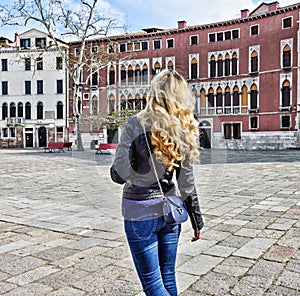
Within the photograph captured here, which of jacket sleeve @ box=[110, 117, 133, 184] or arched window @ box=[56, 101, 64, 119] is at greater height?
arched window @ box=[56, 101, 64, 119]

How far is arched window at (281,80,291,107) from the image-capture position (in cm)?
3123

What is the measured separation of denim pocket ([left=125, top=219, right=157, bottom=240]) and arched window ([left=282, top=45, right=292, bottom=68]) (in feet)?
106

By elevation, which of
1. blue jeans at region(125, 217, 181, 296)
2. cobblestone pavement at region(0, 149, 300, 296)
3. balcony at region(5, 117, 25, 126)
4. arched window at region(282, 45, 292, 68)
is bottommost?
cobblestone pavement at region(0, 149, 300, 296)

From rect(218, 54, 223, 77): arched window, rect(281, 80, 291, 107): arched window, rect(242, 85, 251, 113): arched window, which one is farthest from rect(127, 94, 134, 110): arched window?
rect(218, 54, 223, 77): arched window

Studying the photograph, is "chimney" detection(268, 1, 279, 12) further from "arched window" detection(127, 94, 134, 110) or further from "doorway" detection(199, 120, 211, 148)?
"arched window" detection(127, 94, 134, 110)

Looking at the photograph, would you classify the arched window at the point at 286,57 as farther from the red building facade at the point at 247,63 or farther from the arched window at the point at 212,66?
the arched window at the point at 212,66

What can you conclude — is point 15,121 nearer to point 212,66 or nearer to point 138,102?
point 212,66

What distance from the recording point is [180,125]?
1871mm

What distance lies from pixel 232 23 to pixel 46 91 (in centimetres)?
2196

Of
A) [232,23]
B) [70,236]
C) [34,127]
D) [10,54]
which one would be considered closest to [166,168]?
[70,236]

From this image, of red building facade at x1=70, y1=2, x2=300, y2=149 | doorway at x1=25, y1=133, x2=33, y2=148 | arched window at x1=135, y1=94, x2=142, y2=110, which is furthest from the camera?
doorway at x1=25, y1=133, x2=33, y2=148

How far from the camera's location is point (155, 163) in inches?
73.5

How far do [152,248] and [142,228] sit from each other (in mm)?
128

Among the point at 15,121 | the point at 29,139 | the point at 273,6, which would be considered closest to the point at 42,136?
the point at 29,139
